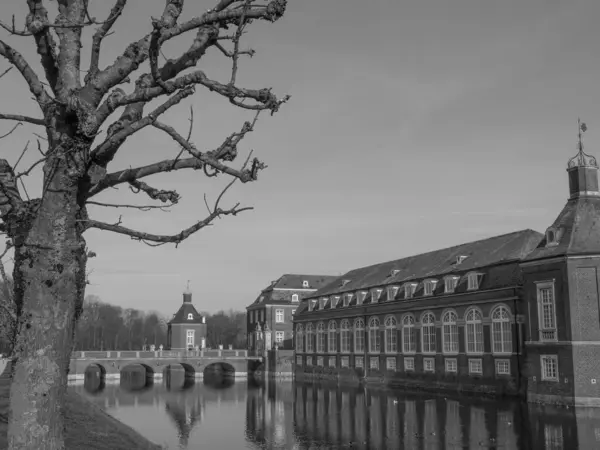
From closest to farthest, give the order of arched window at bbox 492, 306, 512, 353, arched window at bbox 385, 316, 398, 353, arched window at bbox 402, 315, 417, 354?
arched window at bbox 492, 306, 512, 353 < arched window at bbox 402, 315, 417, 354 < arched window at bbox 385, 316, 398, 353

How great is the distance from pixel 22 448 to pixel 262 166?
9.99ft

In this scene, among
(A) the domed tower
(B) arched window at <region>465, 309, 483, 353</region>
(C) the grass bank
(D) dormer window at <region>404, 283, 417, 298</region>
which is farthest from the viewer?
(D) dormer window at <region>404, 283, 417, 298</region>

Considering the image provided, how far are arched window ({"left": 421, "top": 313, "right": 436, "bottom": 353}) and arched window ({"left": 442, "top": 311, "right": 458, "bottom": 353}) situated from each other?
1309 millimetres

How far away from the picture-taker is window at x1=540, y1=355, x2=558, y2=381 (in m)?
31.6

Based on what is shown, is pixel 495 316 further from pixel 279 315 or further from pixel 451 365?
pixel 279 315

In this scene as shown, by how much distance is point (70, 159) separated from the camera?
4.87 metres

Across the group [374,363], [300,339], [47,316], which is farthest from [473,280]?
[47,316]

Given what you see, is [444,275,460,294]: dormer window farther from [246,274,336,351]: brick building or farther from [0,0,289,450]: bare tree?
[0,0,289,450]: bare tree

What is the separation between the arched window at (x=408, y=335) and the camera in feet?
147

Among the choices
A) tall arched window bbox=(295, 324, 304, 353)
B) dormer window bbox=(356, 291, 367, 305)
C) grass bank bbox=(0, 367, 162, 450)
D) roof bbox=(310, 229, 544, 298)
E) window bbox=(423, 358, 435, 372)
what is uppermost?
roof bbox=(310, 229, 544, 298)

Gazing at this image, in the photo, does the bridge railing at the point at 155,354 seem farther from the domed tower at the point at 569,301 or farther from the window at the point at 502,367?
the domed tower at the point at 569,301

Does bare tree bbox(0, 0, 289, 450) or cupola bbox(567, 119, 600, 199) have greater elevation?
cupola bbox(567, 119, 600, 199)

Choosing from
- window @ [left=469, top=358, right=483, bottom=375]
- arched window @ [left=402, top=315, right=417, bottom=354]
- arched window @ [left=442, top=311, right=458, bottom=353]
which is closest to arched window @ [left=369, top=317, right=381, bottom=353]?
arched window @ [left=402, top=315, right=417, bottom=354]

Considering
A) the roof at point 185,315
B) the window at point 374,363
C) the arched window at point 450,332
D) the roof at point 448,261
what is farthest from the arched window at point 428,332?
the roof at point 185,315
